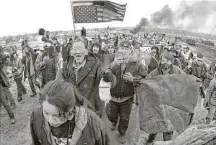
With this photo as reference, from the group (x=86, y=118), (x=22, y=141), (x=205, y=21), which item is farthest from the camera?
(x=205, y=21)

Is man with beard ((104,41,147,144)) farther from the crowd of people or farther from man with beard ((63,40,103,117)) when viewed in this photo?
man with beard ((63,40,103,117))

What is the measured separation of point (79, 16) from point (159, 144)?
4.43 meters

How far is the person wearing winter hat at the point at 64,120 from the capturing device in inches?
76.0

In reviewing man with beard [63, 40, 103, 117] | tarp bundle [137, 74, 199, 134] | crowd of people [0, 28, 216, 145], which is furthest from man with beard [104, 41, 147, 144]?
tarp bundle [137, 74, 199, 134]

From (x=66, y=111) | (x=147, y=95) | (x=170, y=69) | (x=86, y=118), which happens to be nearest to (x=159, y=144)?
(x=86, y=118)

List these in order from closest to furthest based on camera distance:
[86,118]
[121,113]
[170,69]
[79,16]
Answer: [86,118] < [170,69] < [121,113] < [79,16]

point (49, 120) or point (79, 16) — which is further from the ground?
point (79, 16)

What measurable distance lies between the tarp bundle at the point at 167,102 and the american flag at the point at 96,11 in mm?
2874

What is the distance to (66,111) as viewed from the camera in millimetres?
1969

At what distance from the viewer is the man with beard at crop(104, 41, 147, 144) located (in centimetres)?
440

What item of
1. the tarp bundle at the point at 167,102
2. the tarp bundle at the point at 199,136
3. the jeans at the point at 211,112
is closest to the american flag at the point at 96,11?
the tarp bundle at the point at 167,102

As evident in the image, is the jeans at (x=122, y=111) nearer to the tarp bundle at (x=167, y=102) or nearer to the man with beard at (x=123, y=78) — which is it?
Result: the man with beard at (x=123, y=78)

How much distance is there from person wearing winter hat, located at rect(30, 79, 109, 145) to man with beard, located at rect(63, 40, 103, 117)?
208 cm

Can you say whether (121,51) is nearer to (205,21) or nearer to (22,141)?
(22,141)
